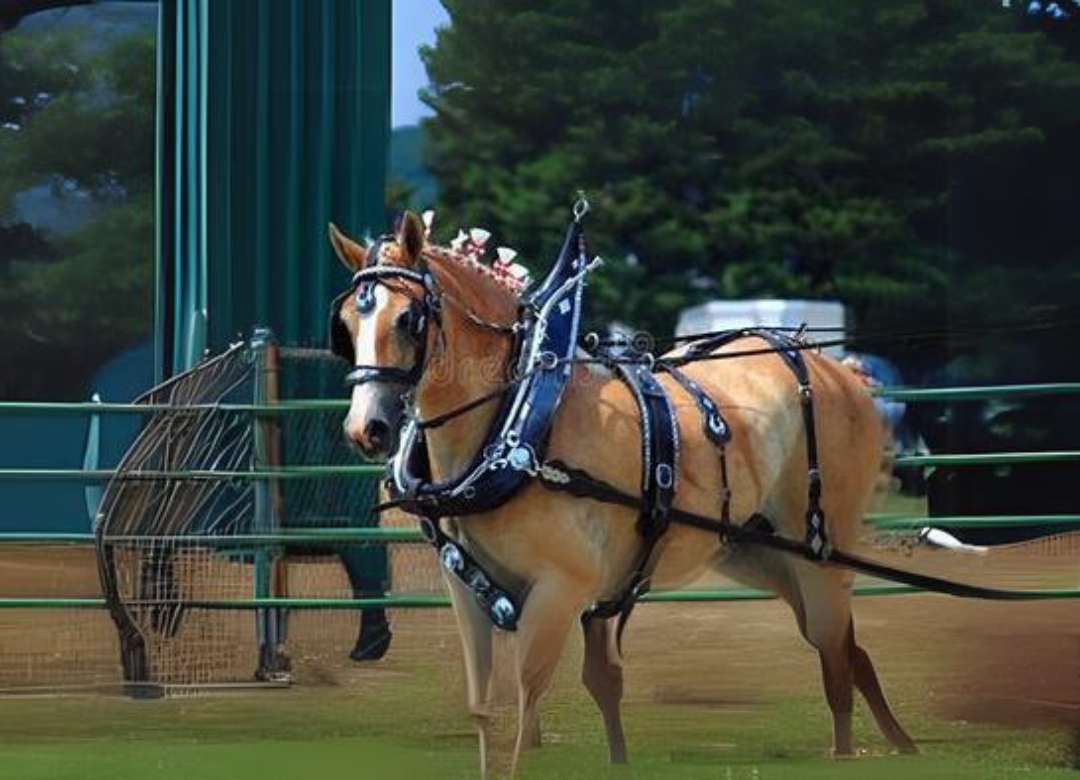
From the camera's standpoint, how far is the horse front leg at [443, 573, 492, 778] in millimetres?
5484

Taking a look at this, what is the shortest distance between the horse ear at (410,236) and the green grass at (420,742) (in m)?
1.43

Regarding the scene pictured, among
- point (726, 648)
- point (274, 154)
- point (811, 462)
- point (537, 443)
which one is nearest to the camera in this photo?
point (537, 443)

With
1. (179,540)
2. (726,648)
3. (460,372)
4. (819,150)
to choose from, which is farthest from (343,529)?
(819,150)

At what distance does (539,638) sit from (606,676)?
0.90m

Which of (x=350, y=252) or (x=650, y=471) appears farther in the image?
(x=650, y=471)

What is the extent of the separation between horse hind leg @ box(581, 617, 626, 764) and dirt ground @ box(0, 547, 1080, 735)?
166 centimetres

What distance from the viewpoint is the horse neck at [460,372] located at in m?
5.33

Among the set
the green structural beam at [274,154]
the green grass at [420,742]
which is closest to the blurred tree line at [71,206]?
the green structural beam at [274,154]

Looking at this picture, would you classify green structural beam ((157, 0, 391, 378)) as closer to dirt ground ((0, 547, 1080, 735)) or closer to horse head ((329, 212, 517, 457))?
dirt ground ((0, 547, 1080, 735))

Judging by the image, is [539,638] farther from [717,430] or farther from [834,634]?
[834,634]

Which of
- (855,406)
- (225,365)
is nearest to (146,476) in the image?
(225,365)

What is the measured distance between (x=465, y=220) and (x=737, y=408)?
11.5 feet

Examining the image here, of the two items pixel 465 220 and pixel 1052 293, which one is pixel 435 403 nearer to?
pixel 465 220

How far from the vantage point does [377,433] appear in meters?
5.04
